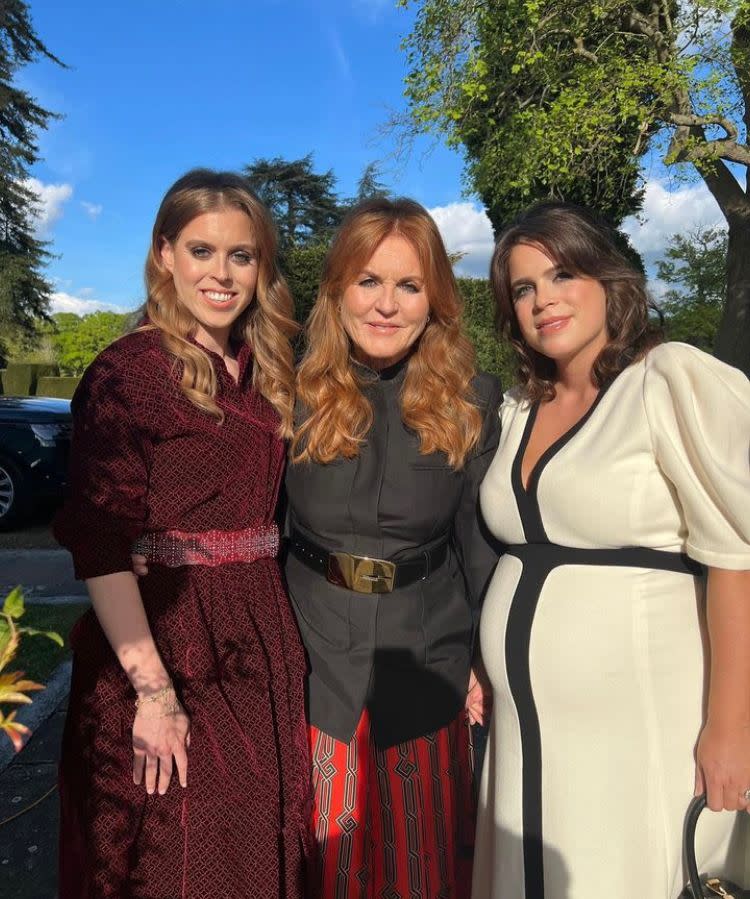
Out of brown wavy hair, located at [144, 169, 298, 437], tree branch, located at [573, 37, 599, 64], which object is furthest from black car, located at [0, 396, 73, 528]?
tree branch, located at [573, 37, 599, 64]

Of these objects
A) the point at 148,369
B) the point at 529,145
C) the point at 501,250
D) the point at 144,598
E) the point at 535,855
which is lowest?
the point at 535,855

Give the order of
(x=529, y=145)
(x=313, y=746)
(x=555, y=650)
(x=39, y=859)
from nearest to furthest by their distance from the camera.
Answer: (x=555, y=650)
(x=313, y=746)
(x=39, y=859)
(x=529, y=145)

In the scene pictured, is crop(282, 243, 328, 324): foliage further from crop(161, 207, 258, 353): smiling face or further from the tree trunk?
crop(161, 207, 258, 353): smiling face

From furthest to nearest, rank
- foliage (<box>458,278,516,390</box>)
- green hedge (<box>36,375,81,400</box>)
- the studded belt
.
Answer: green hedge (<box>36,375,81,400</box>)
foliage (<box>458,278,516,390</box>)
the studded belt

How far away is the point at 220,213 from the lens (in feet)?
6.19

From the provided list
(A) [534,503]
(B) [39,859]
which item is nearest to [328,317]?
(A) [534,503]

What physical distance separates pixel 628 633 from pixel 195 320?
136 cm

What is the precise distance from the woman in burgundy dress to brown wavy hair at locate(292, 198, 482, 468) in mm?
162

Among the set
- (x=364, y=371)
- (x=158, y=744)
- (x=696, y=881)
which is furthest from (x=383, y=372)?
(x=696, y=881)

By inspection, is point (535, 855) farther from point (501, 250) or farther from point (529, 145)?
point (529, 145)

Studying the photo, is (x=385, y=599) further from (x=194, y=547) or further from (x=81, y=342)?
(x=81, y=342)

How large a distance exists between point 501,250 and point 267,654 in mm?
1299

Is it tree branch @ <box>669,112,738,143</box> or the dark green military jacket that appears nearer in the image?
the dark green military jacket

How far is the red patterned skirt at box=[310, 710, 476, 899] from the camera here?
1933mm
